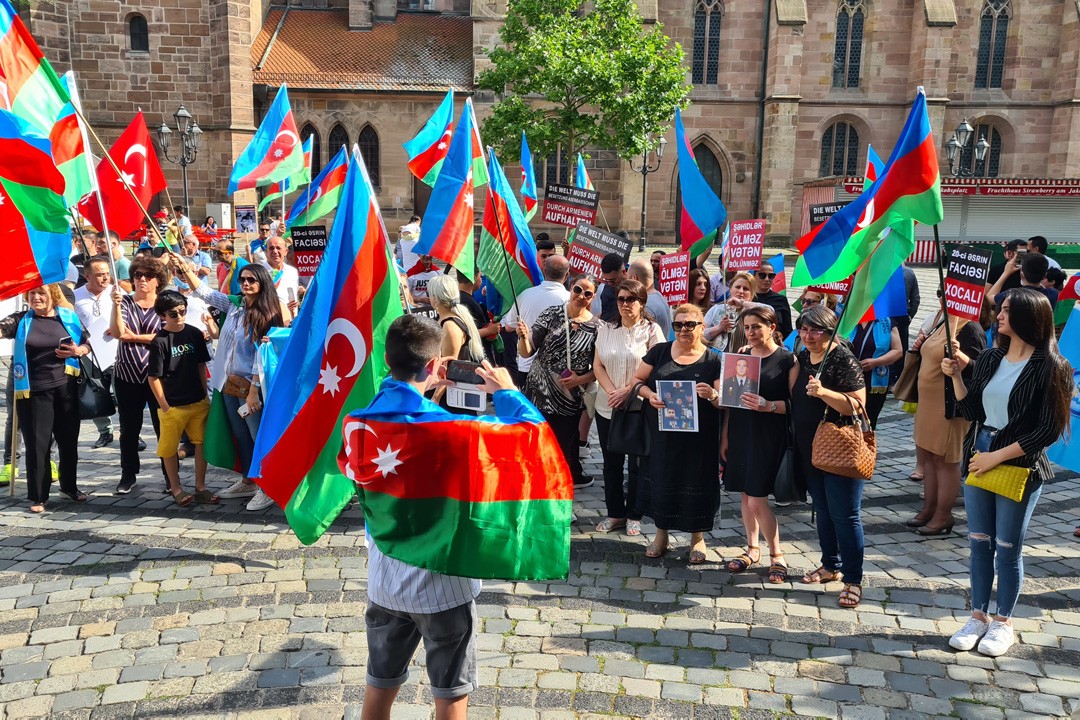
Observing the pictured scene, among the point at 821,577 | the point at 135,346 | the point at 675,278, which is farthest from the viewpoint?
the point at 675,278

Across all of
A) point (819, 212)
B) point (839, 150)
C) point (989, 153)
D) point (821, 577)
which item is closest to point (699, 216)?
point (819, 212)

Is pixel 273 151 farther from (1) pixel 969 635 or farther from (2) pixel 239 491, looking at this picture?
(1) pixel 969 635

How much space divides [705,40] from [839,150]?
6620mm

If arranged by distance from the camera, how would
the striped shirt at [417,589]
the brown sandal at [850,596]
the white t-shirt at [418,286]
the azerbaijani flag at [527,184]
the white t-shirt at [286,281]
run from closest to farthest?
the striped shirt at [417,589] < the brown sandal at [850,596] < the white t-shirt at [286,281] < the white t-shirt at [418,286] < the azerbaijani flag at [527,184]

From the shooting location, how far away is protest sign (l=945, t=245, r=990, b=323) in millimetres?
6262

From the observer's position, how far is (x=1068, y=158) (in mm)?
34594

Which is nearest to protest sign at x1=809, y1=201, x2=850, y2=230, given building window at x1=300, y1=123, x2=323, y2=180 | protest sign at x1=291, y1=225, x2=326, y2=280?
protest sign at x1=291, y1=225, x2=326, y2=280

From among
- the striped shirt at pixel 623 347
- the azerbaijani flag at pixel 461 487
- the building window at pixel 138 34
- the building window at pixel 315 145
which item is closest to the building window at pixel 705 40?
the building window at pixel 315 145

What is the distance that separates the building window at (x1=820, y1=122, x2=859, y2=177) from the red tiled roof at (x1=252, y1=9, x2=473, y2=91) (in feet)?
45.1

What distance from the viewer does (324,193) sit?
37.1 ft

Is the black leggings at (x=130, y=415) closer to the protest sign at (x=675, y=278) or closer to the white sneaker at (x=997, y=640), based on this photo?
the protest sign at (x=675, y=278)

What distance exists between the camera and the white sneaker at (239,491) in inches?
295

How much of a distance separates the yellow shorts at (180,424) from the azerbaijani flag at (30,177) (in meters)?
1.59

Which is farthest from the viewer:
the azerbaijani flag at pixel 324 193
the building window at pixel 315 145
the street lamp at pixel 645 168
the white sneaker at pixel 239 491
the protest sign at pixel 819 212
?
the building window at pixel 315 145
